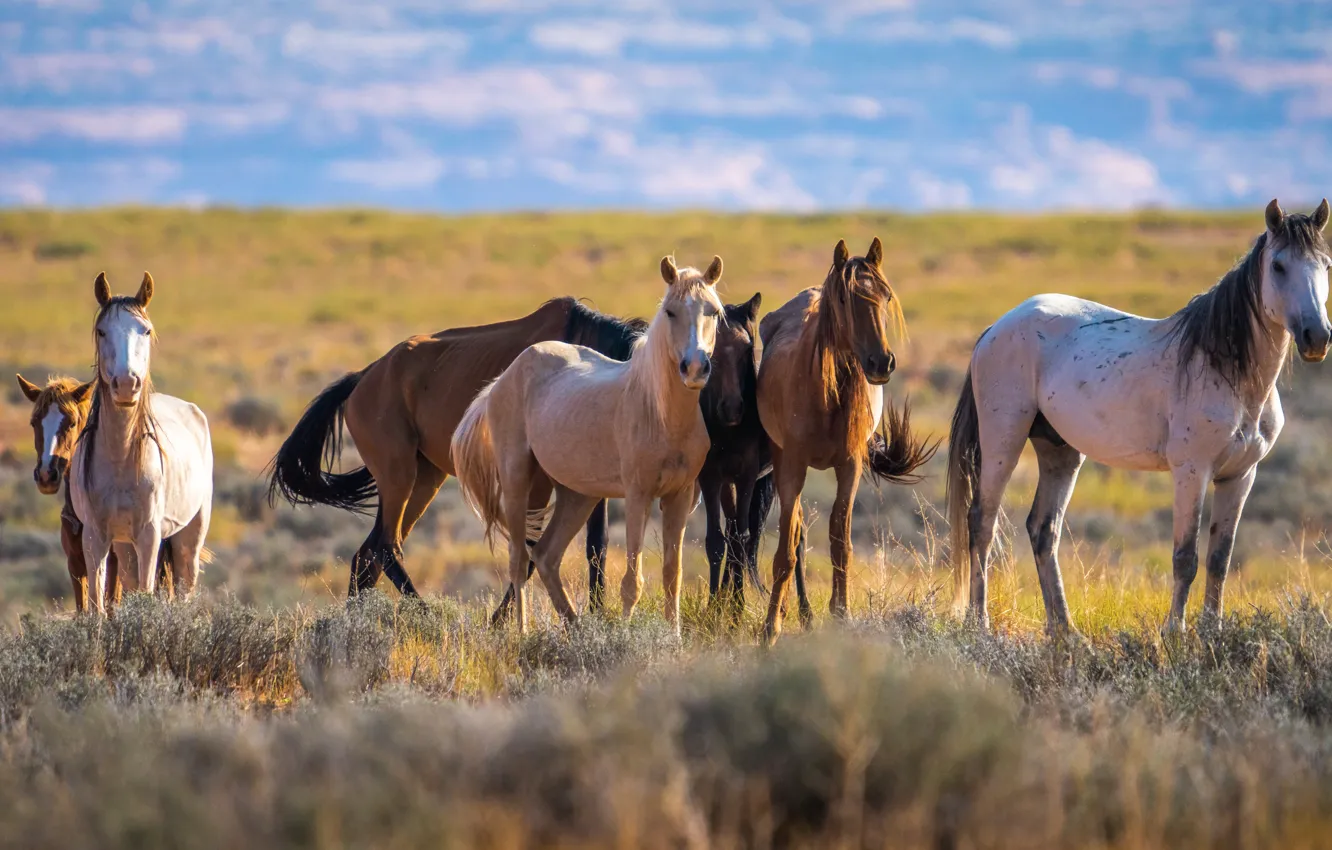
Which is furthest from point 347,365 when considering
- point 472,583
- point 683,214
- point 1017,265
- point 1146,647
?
point 683,214

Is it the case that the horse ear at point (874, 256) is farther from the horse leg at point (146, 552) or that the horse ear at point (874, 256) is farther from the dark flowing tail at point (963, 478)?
the horse leg at point (146, 552)

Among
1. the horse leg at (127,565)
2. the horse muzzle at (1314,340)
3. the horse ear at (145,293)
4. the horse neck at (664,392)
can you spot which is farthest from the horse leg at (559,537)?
the horse muzzle at (1314,340)

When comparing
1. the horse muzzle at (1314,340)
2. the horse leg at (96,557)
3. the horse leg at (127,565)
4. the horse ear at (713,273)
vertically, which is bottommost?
the horse leg at (127,565)

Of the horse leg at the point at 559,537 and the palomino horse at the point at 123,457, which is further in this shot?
the horse leg at the point at 559,537

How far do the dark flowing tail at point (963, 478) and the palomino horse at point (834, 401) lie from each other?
976 millimetres

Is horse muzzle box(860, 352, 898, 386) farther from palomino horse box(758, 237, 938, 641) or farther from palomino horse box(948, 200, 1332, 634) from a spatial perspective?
palomino horse box(948, 200, 1332, 634)

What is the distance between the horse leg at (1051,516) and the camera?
7121 mm

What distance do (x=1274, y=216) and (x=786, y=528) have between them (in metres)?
2.85

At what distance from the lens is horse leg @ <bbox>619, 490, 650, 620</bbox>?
263 inches

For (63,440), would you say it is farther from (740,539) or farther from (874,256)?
(874,256)

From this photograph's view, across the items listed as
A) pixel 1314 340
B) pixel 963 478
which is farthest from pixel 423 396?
pixel 1314 340

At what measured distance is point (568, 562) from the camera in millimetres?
9836

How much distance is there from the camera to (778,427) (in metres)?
6.91

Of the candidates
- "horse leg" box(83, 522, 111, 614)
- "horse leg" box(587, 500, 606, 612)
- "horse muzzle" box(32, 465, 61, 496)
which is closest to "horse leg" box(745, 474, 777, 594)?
"horse leg" box(587, 500, 606, 612)
